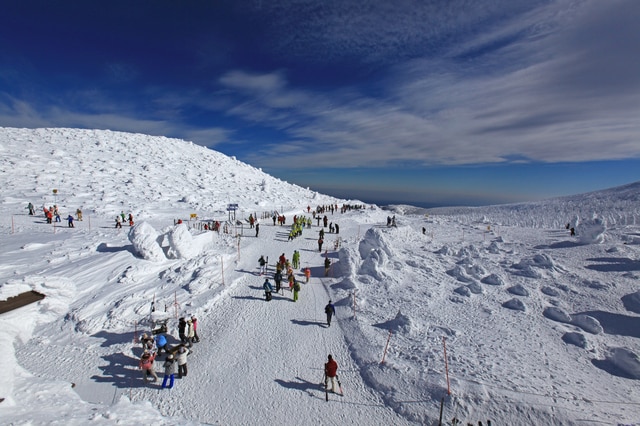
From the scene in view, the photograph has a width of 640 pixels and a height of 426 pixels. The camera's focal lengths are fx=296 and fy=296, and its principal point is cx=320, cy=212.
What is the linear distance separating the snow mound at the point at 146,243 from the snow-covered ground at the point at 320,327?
3.5 inches

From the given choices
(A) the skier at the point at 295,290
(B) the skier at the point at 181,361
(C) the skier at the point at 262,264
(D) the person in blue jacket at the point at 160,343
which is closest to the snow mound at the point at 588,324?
(A) the skier at the point at 295,290

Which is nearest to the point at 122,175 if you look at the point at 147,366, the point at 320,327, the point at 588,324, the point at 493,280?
the point at 147,366

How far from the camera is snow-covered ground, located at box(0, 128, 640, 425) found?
377 inches

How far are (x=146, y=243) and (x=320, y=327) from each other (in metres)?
13.2

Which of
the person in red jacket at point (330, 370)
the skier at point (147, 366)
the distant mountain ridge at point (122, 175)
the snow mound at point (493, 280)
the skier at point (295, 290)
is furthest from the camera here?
the distant mountain ridge at point (122, 175)

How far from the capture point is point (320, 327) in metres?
14.1

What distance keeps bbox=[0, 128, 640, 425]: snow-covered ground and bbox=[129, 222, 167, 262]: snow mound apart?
0.09 meters

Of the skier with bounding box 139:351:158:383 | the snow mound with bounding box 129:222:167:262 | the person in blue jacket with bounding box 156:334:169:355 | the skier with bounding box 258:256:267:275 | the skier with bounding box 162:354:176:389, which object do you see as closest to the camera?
the skier with bounding box 162:354:176:389

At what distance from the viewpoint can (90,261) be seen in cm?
1891

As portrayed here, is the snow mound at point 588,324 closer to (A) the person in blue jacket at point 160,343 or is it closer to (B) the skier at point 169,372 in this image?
(B) the skier at point 169,372

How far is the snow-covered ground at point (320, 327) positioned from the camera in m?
9.58

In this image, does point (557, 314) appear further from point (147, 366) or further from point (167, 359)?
point (147, 366)

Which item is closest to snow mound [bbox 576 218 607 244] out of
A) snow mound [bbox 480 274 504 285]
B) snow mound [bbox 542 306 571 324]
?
snow mound [bbox 480 274 504 285]

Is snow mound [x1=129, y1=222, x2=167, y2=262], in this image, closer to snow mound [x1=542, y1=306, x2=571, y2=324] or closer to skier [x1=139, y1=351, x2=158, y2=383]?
skier [x1=139, y1=351, x2=158, y2=383]
